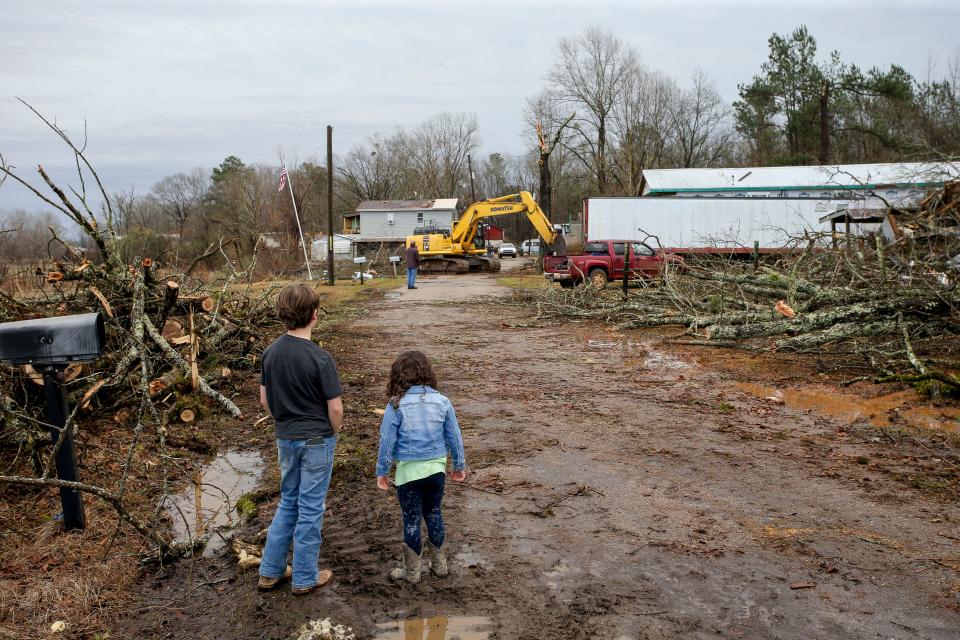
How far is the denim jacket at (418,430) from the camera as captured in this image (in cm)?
373

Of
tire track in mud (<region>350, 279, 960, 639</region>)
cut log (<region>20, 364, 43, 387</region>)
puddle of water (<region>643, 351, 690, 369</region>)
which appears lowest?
tire track in mud (<region>350, 279, 960, 639</region>)

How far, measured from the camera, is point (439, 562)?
12.5 feet

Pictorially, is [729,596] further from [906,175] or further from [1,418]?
[906,175]

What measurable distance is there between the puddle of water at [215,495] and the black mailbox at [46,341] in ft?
4.12

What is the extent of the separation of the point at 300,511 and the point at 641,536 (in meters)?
2.10

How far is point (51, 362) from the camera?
A: 407 centimetres

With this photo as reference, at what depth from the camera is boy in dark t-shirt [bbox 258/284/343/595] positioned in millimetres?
3629

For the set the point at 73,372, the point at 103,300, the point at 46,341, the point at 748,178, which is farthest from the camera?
the point at 748,178

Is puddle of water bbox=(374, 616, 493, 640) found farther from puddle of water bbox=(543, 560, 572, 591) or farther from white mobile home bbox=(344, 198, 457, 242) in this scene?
white mobile home bbox=(344, 198, 457, 242)

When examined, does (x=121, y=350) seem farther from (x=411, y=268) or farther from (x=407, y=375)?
(x=411, y=268)

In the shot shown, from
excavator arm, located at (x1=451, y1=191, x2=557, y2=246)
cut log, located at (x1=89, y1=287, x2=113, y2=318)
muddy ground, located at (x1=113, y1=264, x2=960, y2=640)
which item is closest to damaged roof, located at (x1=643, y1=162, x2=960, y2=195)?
excavator arm, located at (x1=451, y1=191, x2=557, y2=246)

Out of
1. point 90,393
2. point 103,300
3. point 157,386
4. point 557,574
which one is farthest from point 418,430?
point 103,300

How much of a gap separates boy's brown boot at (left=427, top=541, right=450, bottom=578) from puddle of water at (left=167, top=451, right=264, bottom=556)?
1.49m

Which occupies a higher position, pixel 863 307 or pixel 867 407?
pixel 863 307
